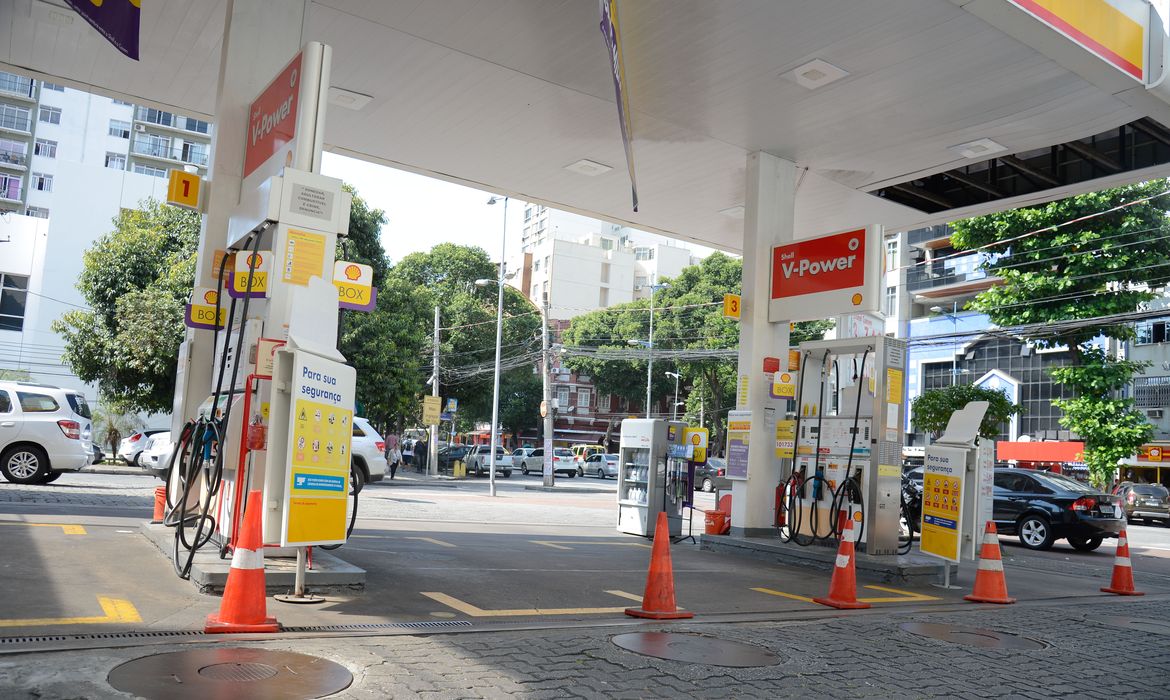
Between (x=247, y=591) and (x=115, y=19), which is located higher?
(x=115, y=19)

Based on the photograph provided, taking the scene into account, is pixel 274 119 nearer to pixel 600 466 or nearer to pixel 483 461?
pixel 483 461

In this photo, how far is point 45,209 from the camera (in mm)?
59094

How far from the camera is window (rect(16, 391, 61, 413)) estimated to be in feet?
50.0

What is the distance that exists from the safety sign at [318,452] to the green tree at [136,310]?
20814mm

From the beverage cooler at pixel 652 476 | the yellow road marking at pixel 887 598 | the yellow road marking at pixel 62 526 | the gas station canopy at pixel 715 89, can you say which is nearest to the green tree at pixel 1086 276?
the gas station canopy at pixel 715 89

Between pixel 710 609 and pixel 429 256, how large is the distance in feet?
157

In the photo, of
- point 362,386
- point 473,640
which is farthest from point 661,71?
point 362,386

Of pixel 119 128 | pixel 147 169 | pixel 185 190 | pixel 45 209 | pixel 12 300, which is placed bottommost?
pixel 185 190

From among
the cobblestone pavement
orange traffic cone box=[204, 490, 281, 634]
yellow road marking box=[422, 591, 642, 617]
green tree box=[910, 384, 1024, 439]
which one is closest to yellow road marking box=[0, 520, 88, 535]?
yellow road marking box=[422, 591, 642, 617]

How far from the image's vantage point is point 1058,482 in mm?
17656

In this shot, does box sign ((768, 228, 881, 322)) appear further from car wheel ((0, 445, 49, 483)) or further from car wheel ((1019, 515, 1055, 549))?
car wheel ((0, 445, 49, 483))

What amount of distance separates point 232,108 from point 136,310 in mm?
19614

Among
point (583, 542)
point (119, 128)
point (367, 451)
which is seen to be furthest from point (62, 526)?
point (119, 128)

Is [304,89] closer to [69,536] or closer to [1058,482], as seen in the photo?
[69,536]
